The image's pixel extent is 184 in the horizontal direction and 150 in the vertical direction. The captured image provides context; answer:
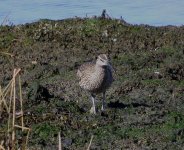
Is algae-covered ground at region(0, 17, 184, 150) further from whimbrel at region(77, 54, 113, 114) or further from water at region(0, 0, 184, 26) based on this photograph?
water at region(0, 0, 184, 26)

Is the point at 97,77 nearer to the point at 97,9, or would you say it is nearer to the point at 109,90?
the point at 109,90

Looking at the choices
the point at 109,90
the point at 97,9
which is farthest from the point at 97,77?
the point at 97,9

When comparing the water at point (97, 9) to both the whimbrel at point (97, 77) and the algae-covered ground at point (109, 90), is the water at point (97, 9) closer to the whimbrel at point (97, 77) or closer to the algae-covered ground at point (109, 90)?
the algae-covered ground at point (109, 90)

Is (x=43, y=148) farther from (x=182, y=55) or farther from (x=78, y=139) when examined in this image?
(x=182, y=55)

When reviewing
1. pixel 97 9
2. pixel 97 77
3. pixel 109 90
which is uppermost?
pixel 97 9

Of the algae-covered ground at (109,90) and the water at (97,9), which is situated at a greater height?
the water at (97,9)

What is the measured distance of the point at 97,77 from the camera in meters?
11.1

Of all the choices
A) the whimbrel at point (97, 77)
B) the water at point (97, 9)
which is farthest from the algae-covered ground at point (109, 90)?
the water at point (97, 9)

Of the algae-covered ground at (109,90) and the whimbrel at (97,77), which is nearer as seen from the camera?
the algae-covered ground at (109,90)

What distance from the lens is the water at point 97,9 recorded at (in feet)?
61.7

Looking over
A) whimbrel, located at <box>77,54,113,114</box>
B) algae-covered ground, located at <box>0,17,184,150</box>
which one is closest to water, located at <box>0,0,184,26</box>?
algae-covered ground, located at <box>0,17,184,150</box>

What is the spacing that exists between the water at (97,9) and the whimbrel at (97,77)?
23.4ft

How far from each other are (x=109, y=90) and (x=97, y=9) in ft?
28.4

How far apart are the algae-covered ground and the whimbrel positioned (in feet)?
0.73
